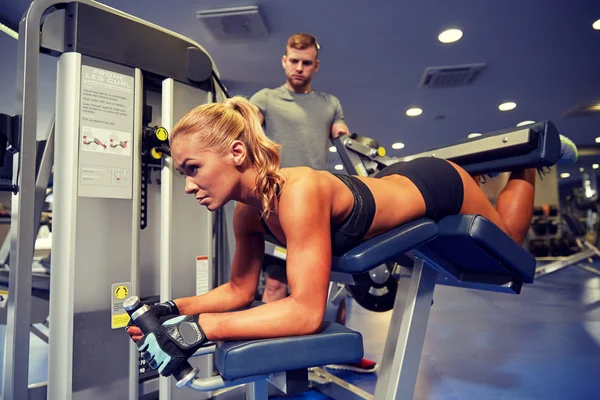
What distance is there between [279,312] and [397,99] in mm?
5091

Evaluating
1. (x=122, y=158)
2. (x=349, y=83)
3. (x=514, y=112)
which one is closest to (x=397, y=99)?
(x=349, y=83)

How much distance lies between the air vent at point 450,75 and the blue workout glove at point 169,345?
14.5 feet

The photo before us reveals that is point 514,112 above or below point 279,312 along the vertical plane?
above

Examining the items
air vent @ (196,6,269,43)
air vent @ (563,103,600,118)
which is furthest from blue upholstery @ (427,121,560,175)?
air vent @ (563,103,600,118)

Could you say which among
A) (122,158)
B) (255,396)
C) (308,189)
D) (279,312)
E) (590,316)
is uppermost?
(122,158)

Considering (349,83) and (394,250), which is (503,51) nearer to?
(349,83)

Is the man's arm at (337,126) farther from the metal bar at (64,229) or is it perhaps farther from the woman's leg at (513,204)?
the metal bar at (64,229)

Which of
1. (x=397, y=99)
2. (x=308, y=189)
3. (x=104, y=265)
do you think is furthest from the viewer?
(x=397, y=99)

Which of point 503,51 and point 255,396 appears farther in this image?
point 503,51

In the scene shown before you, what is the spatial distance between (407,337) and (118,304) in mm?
946

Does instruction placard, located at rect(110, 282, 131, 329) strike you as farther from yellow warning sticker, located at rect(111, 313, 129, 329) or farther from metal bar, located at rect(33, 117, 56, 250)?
metal bar, located at rect(33, 117, 56, 250)

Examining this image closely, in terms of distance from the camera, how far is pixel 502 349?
7.59 feet

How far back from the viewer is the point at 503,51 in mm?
4031

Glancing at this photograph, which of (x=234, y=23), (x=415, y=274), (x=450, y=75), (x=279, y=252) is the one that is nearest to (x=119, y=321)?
(x=279, y=252)
